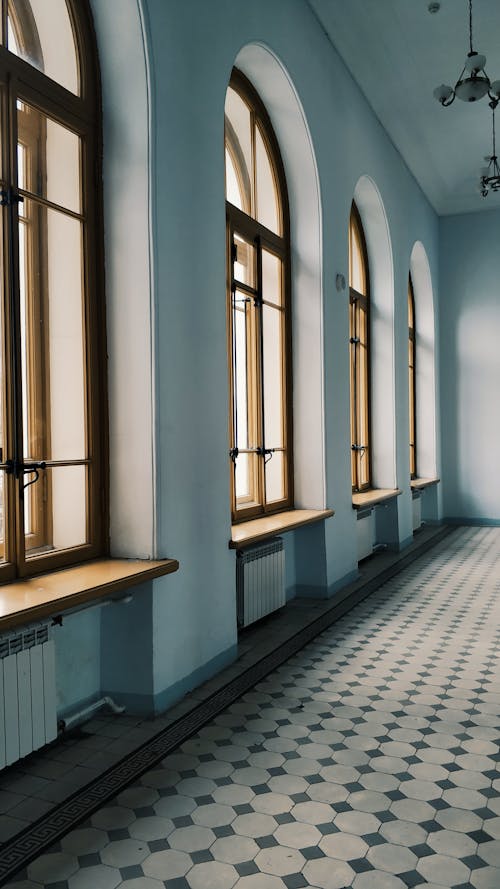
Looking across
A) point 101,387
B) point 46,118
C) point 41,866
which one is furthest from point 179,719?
point 46,118

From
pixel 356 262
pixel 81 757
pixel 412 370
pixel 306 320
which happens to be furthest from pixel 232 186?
pixel 412 370

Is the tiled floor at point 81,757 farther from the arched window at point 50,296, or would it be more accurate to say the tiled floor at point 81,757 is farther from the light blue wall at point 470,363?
the light blue wall at point 470,363

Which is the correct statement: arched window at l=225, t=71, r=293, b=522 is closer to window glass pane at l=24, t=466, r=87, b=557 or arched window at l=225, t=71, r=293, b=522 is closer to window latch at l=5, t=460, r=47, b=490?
window glass pane at l=24, t=466, r=87, b=557

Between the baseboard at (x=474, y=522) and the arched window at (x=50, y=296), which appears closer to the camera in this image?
the arched window at (x=50, y=296)

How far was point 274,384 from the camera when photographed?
7320mm

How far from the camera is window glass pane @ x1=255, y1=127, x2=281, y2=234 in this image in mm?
7031

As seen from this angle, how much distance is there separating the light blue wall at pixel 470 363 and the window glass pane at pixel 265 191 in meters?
7.58

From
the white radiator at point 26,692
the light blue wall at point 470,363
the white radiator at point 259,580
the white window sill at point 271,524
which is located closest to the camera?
the white radiator at point 26,692

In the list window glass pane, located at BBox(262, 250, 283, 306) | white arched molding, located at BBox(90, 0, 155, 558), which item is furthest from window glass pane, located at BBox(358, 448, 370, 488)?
white arched molding, located at BBox(90, 0, 155, 558)

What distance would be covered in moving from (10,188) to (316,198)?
4.20 m

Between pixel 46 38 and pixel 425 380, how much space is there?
10368mm

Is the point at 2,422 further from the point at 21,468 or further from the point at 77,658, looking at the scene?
the point at 77,658

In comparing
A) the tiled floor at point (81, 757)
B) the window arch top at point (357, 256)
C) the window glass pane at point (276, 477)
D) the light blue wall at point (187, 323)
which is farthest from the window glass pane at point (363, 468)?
the light blue wall at point (187, 323)

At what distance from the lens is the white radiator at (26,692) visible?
3.40 m
